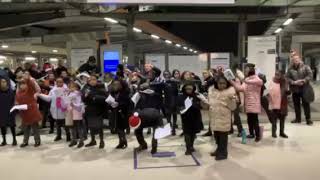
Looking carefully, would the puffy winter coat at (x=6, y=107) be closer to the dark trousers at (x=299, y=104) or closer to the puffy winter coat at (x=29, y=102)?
the puffy winter coat at (x=29, y=102)

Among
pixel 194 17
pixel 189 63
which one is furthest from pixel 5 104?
pixel 194 17

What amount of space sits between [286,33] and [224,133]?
34.3 ft

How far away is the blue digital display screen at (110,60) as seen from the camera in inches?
462

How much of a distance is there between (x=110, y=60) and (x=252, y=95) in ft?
17.6

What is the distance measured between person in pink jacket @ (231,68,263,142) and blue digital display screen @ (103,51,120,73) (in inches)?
197

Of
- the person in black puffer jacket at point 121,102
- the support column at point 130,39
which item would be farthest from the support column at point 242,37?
the person in black puffer jacket at point 121,102

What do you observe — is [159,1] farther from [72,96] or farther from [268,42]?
[268,42]

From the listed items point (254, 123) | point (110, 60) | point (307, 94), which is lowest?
point (254, 123)

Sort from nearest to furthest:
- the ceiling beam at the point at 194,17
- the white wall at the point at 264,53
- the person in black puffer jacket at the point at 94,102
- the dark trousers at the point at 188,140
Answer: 1. the dark trousers at the point at 188,140
2. the person in black puffer jacket at the point at 94,102
3. the white wall at the point at 264,53
4. the ceiling beam at the point at 194,17

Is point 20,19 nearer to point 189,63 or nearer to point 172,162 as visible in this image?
point 189,63

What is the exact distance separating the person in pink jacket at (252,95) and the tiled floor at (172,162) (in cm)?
41

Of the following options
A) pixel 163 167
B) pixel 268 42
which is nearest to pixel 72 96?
pixel 163 167

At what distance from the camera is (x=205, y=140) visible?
7664mm

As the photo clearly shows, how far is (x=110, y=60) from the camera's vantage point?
11797mm
